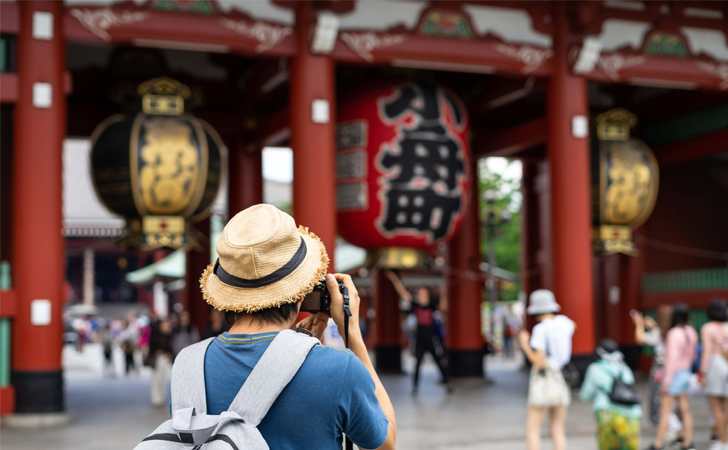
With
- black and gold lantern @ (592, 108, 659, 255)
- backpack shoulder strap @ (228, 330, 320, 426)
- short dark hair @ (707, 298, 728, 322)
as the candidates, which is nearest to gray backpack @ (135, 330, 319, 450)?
backpack shoulder strap @ (228, 330, 320, 426)

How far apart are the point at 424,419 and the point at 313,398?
777 cm

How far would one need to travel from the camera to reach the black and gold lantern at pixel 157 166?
33.2ft

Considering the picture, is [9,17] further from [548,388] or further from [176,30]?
[548,388]

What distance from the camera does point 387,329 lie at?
15594 mm

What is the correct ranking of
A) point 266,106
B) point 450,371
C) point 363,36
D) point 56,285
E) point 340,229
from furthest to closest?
point 450,371, point 266,106, point 340,229, point 363,36, point 56,285

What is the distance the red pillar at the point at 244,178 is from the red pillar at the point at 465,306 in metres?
3.63

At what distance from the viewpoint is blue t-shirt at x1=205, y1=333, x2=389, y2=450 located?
2041 millimetres

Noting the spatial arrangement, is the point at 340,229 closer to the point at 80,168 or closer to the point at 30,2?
the point at 30,2

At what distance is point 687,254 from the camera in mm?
15805

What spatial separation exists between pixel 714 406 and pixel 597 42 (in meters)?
5.45

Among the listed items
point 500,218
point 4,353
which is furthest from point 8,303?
point 500,218

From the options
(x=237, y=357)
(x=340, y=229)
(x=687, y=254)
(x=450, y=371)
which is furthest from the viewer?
(x=687, y=254)

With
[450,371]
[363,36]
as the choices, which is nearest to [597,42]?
[363,36]

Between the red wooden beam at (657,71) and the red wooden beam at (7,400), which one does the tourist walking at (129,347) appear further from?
the red wooden beam at (657,71)
